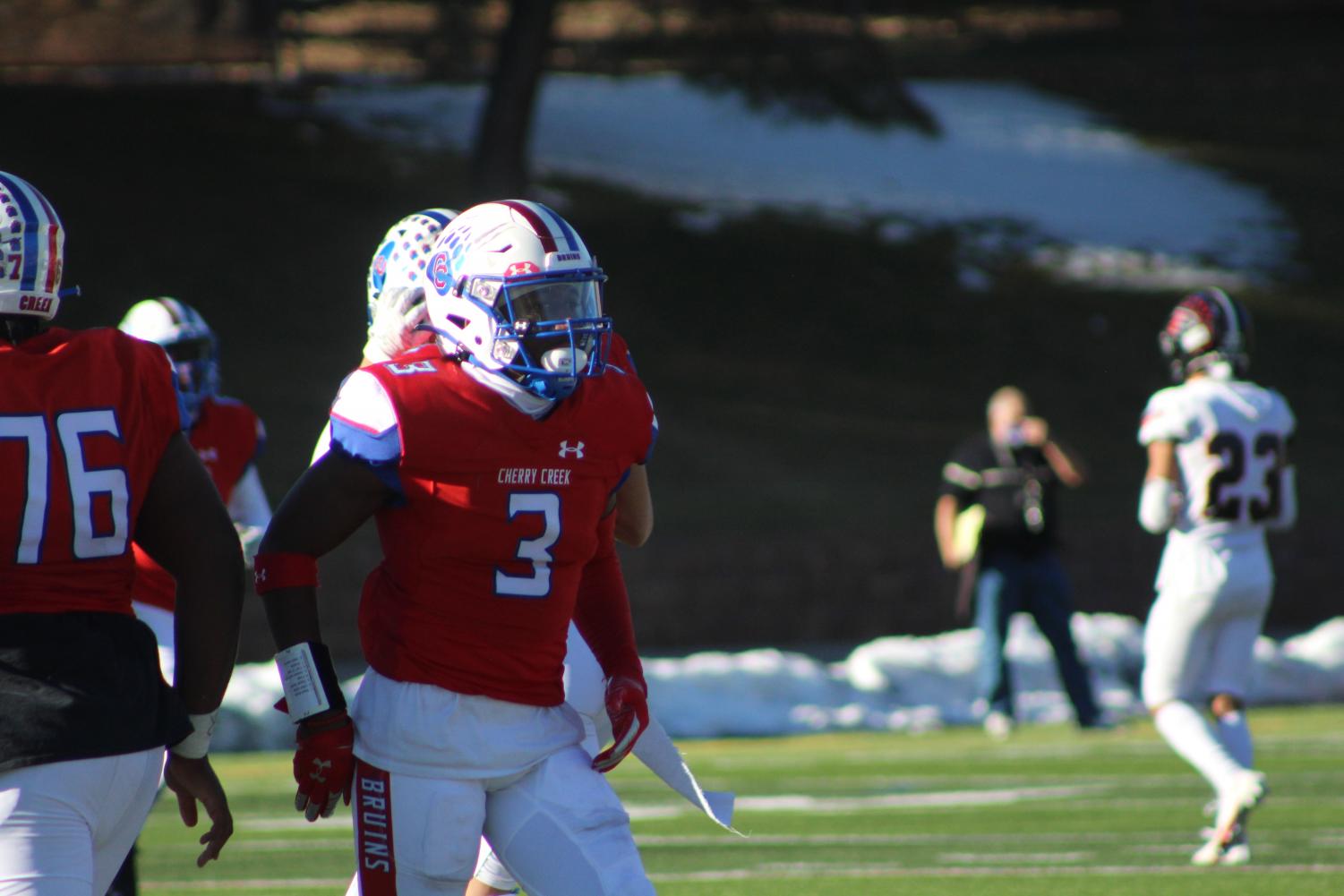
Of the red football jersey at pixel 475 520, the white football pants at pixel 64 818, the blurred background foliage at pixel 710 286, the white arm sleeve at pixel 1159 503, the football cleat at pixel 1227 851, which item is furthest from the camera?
the blurred background foliage at pixel 710 286

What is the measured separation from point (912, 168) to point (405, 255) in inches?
951

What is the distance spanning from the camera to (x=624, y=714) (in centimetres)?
425

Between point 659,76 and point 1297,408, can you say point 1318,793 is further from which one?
point 659,76

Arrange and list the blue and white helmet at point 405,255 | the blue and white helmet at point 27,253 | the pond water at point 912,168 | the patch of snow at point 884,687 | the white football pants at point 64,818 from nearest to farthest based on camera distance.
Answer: the white football pants at point 64,818
the blue and white helmet at point 27,253
the blue and white helmet at point 405,255
the patch of snow at point 884,687
the pond water at point 912,168

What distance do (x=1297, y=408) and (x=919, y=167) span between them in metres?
6.65

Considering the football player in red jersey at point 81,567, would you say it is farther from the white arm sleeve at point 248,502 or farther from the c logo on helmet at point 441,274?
the white arm sleeve at point 248,502

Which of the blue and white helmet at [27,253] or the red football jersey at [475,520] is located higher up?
the blue and white helmet at [27,253]

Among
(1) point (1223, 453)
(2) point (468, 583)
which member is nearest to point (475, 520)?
(2) point (468, 583)

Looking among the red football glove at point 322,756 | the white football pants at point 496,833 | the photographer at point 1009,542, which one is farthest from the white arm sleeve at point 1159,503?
the photographer at point 1009,542

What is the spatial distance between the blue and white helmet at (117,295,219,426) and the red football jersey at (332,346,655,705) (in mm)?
2634

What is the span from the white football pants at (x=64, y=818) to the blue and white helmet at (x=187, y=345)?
309cm

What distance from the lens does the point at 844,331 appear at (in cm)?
2406

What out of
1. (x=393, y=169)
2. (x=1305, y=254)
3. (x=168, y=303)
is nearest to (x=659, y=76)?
(x=393, y=169)

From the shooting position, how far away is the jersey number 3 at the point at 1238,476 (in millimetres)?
7582
